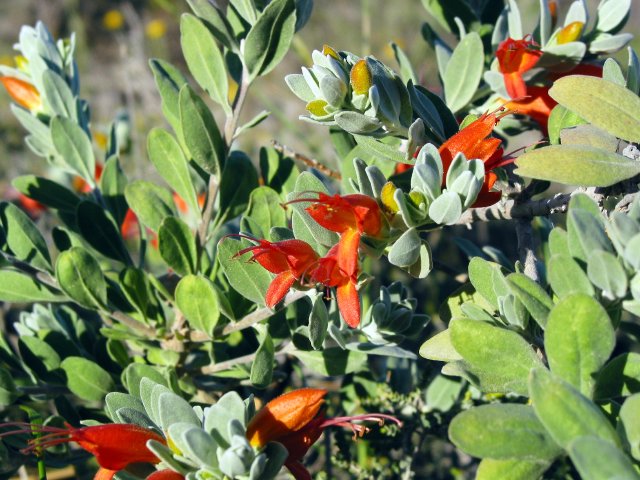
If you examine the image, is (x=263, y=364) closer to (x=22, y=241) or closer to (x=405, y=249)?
(x=405, y=249)

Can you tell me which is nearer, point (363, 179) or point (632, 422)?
point (632, 422)

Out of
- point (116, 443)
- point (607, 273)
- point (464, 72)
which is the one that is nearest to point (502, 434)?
point (607, 273)

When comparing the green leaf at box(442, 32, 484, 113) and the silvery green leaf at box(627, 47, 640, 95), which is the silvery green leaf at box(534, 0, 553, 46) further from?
the silvery green leaf at box(627, 47, 640, 95)

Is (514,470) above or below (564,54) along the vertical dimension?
below

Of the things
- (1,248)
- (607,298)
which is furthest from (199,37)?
(607,298)

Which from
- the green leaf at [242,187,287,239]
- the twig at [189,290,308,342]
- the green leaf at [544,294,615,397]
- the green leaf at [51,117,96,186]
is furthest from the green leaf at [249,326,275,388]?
the green leaf at [51,117,96,186]

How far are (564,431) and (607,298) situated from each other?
Result: 0.49 ft

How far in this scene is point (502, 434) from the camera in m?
0.54

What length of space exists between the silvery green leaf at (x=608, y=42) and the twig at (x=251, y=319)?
1.73 ft

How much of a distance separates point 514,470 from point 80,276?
60 centimetres

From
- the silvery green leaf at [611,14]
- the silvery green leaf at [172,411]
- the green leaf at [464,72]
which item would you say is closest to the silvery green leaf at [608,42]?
the silvery green leaf at [611,14]

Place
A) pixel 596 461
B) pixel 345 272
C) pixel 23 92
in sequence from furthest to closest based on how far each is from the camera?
pixel 23 92
pixel 345 272
pixel 596 461

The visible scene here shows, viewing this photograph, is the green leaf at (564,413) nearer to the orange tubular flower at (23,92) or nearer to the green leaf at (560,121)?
the green leaf at (560,121)

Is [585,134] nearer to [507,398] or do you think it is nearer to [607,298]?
[607,298]
